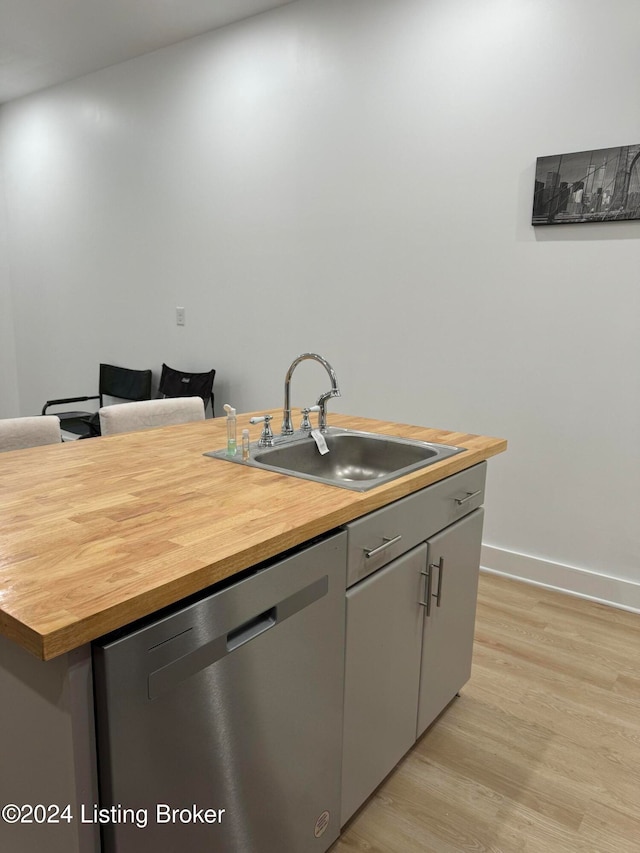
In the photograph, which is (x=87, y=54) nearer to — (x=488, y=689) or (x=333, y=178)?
(x=333, y=178)

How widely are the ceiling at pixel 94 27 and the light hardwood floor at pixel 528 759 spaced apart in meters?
3.53

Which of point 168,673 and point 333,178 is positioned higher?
point 333,178

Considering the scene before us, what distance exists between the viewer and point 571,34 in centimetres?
264

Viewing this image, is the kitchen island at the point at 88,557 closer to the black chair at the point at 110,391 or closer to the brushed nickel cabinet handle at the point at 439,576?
the brushed nickel cabinet handle at the point at 439,576

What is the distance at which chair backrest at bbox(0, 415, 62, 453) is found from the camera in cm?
201

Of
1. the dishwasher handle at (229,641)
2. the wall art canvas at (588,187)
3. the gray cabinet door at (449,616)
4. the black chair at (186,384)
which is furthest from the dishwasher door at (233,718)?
the black chair at (186,384)

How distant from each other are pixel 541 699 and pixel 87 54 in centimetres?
466

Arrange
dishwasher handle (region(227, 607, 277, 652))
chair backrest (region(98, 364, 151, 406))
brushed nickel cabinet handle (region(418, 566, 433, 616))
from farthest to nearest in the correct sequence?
chair backrest (region(98, 364, 151, 406)) → brushed nickel cabinet handle (region(418, 566, 433, 616)) → dishwasher handle (region(227, 607, 277, 652))

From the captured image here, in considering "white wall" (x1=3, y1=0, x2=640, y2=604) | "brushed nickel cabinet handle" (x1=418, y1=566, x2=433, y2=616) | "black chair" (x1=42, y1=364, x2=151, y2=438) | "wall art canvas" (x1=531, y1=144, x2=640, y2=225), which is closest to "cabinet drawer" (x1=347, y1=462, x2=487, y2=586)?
"brushed nickel cabinet handle" (x1=418, y1=566, x2=433, y2=616)

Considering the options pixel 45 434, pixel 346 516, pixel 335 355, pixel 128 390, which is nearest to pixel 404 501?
pixel 346 516

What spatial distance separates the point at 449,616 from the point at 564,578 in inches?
51.9

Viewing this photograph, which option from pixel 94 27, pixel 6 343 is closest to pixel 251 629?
pixel 94 27

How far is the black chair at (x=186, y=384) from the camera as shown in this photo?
4.03 metres

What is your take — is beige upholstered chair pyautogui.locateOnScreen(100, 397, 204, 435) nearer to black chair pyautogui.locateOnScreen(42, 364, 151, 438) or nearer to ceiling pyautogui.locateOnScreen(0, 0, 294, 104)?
black chair pyautogui.locateOnScreen(42, 364, 151, 438)
